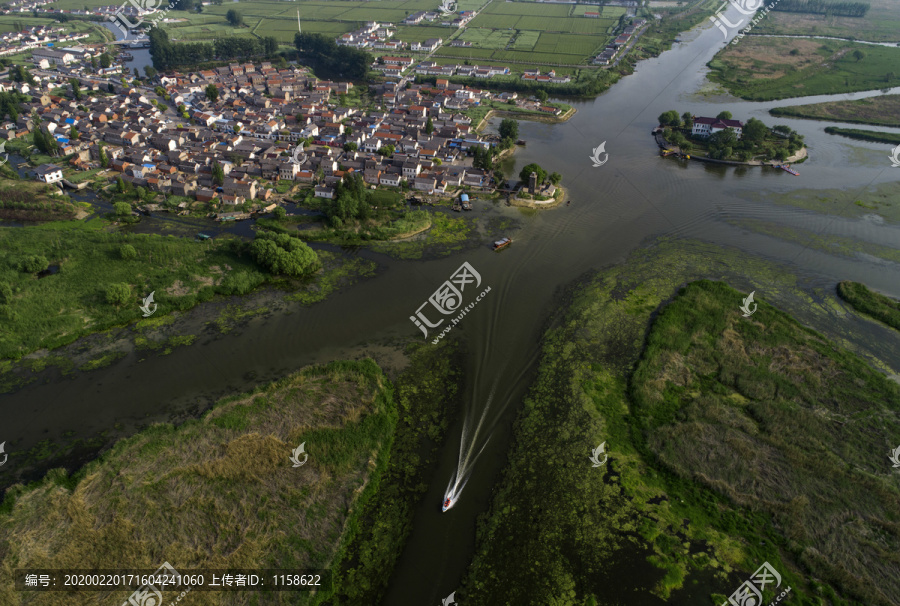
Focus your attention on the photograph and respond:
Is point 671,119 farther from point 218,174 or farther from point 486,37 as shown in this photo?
point 486,37

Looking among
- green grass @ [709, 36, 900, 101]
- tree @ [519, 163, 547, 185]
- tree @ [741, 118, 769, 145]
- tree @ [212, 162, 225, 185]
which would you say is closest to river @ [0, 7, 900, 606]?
tree @ [519, 163, 547, 185]

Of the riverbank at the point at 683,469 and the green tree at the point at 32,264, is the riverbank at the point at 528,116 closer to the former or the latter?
the riverbank at the point at 683,469

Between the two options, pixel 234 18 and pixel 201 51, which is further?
pixel 234 18

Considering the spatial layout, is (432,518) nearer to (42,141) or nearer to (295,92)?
(42,141)

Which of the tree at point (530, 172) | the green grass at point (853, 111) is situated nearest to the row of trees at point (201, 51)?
the tree at point (530, 172)

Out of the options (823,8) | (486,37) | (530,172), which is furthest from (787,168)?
(823,8)

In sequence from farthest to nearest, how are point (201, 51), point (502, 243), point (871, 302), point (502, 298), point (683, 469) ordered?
point (201, 51), point (502, 243), point (502, 298), point (871, 302), point (683, 469)

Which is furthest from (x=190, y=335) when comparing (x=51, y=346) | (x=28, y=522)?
(x=28, y=522)
